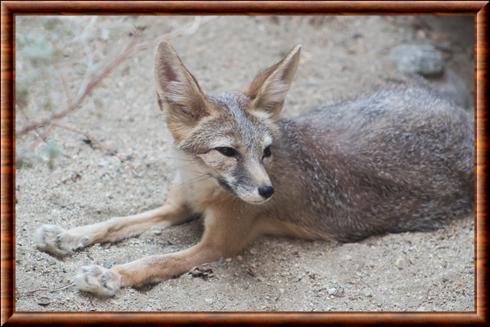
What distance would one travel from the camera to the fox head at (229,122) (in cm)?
422

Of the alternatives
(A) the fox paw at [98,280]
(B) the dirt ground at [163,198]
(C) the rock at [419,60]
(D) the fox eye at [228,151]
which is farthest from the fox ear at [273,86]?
(C) the rock at [419,60]

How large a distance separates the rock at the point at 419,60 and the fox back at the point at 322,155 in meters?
1.24

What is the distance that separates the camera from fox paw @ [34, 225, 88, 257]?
4.34m

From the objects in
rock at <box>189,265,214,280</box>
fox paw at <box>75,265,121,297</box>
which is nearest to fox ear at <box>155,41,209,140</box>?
rock at <box>189,265,214,280</box>

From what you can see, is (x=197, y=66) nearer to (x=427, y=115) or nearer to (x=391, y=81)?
(x=391, y=81)

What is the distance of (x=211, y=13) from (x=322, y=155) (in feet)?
6.20

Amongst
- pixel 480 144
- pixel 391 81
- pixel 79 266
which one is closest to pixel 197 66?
pixel 391 81

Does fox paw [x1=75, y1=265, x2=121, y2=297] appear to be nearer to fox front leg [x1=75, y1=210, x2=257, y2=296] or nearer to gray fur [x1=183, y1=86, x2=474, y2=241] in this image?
fox front leg [x1=75, y1=210, x2=257, y2=296]

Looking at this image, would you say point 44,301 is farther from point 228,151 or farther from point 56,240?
point 228,151

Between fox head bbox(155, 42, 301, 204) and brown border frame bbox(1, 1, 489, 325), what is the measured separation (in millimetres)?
629

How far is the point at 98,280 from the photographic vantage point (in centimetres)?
402

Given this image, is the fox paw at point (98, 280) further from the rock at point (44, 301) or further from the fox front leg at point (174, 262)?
the rock at point (44, 301)

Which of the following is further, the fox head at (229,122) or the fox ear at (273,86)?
the fox ear at (273,86)

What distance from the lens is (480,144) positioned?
12.3 ft
